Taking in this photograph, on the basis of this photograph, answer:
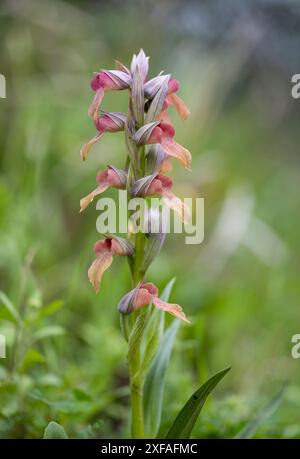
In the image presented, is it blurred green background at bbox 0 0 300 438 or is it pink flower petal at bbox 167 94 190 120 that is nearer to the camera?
pink flower petal at bbox 167 94 190 120

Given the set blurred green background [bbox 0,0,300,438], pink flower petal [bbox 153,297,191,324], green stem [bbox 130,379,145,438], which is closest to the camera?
pink flower petal [bbox 153,297,191,324]

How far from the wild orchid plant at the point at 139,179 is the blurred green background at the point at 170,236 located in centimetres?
25

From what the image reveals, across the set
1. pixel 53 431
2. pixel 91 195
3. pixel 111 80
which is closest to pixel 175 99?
pixel 111 80

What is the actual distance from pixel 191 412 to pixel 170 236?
2180 mm

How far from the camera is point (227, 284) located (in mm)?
3107

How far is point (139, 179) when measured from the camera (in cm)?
132

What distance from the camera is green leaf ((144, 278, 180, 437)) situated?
1.47 meters

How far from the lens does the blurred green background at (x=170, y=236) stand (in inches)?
68.6

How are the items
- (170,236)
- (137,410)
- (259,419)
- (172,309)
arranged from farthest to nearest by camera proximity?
(170,236)
(259,419)
(137,410)
(172,309)

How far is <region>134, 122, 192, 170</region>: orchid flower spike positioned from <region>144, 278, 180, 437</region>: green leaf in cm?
30

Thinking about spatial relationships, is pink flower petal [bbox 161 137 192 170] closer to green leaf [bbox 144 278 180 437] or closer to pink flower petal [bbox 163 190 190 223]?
pink flower petal [bbox 163 190 190 223]

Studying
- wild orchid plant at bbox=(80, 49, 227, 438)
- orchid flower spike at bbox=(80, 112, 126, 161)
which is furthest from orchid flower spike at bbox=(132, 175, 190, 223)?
orchid flower spike at bbox=(80, 112, 126, 161)

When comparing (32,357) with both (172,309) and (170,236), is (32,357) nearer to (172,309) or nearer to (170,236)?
(172,309)

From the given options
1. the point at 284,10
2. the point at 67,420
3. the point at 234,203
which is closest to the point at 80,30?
the point at 284,10
